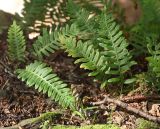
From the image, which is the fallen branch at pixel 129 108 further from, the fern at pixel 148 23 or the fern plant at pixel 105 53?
the fern at pixel 148 23

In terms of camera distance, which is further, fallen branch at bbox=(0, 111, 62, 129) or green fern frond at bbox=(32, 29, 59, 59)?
green fern frond at bbox=(32, 29, 59, 59)

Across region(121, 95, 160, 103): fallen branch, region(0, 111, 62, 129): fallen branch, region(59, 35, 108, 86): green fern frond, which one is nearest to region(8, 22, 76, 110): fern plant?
region(0, 111, 62, 129): fallen branch

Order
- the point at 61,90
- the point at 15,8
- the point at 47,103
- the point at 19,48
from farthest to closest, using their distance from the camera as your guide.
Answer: the point at 15,8 < the point at 19,48 < the point at 47,103 < the point at 61,90

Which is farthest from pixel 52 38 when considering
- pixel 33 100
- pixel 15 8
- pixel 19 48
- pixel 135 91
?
pixel 15 8

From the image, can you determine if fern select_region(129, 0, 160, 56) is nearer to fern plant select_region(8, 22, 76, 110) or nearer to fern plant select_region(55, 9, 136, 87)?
fern plant select_region(55, 9, 136, 87)

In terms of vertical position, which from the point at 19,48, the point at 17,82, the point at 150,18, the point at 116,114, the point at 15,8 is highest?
the point at 15,8

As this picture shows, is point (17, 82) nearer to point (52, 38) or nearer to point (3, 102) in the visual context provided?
point (3, 102)
